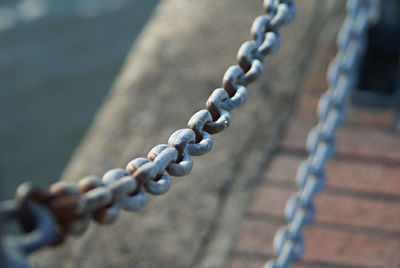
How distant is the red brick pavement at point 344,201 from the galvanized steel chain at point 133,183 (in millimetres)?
560

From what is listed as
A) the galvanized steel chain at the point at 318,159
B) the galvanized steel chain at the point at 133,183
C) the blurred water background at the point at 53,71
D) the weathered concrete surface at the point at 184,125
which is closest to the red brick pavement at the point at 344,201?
the weathered concrete surface at the point at 184,125

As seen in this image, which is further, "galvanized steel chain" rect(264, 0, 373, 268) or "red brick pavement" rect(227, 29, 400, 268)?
"red brick pavement" rect(227, 29, 400, 268)

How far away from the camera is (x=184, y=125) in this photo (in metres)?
1.64

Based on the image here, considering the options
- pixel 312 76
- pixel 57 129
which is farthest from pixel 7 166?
pixel 312 76

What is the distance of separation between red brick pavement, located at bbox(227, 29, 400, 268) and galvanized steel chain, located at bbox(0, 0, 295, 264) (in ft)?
1.84

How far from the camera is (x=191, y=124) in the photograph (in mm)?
708

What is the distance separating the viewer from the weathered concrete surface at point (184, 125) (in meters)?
1.33

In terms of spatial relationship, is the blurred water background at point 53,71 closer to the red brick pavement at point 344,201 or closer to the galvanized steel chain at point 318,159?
the red brick pavement at point 344,201

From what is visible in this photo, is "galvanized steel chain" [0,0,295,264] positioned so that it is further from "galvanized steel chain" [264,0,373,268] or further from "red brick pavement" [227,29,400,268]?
"red brick pavement" [227,29,400,268]

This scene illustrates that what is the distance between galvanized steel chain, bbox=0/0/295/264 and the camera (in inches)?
17.8

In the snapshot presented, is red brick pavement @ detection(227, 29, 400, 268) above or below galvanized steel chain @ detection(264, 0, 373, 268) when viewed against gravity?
below

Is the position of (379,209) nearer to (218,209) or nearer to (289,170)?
(289,170)

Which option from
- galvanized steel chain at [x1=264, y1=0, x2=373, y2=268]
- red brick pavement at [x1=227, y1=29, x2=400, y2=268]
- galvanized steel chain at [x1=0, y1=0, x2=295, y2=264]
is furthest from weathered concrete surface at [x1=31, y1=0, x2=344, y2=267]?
galvanized steel chain at [x1=0, y1=0, x2=295, y2=264]

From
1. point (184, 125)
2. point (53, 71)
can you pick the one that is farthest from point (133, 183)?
point (53, 71)
